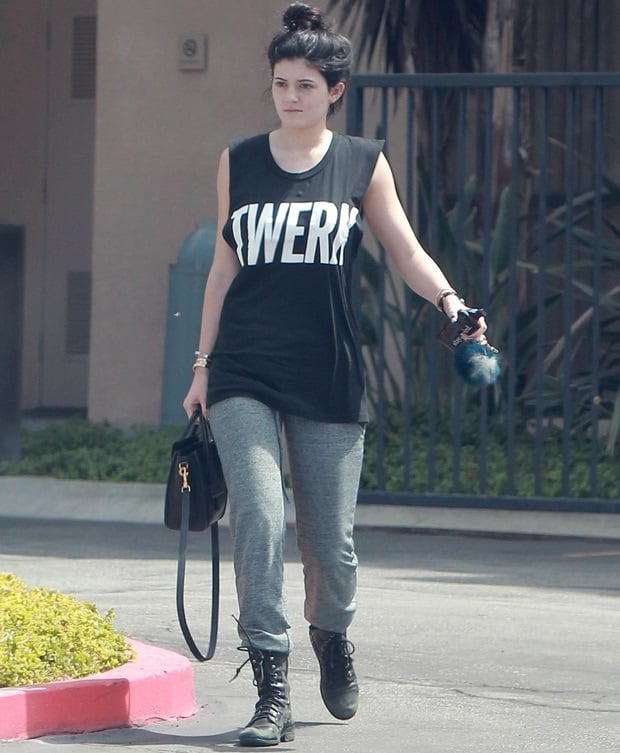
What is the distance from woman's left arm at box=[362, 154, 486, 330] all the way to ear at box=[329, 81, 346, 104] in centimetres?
19

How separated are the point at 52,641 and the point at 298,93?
5.18ft

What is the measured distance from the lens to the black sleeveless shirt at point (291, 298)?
4258mm

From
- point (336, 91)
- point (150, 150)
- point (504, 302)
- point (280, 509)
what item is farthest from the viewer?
point (150, 150)

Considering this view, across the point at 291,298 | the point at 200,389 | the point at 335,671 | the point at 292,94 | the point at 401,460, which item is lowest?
the point at 401,460

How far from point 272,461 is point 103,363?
29.7ft

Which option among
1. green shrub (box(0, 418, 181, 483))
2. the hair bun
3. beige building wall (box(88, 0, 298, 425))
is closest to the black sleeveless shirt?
the hair bun

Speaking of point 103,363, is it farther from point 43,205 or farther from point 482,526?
point 482,526

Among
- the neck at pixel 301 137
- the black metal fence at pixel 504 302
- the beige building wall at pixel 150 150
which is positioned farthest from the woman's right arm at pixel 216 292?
the beige building wall at pixel 150 150

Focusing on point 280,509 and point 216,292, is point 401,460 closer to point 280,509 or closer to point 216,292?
point 216,292

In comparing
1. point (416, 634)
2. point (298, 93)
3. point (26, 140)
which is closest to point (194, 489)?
point (298, 93)

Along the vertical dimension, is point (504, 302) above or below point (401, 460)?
above

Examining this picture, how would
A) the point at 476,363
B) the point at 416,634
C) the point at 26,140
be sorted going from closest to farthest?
the point at 476,363
the point at 416,634
the point at 26,140

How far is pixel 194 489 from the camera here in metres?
Answer: 4.36

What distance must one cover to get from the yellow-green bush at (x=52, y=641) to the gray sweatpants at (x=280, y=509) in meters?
0.55
